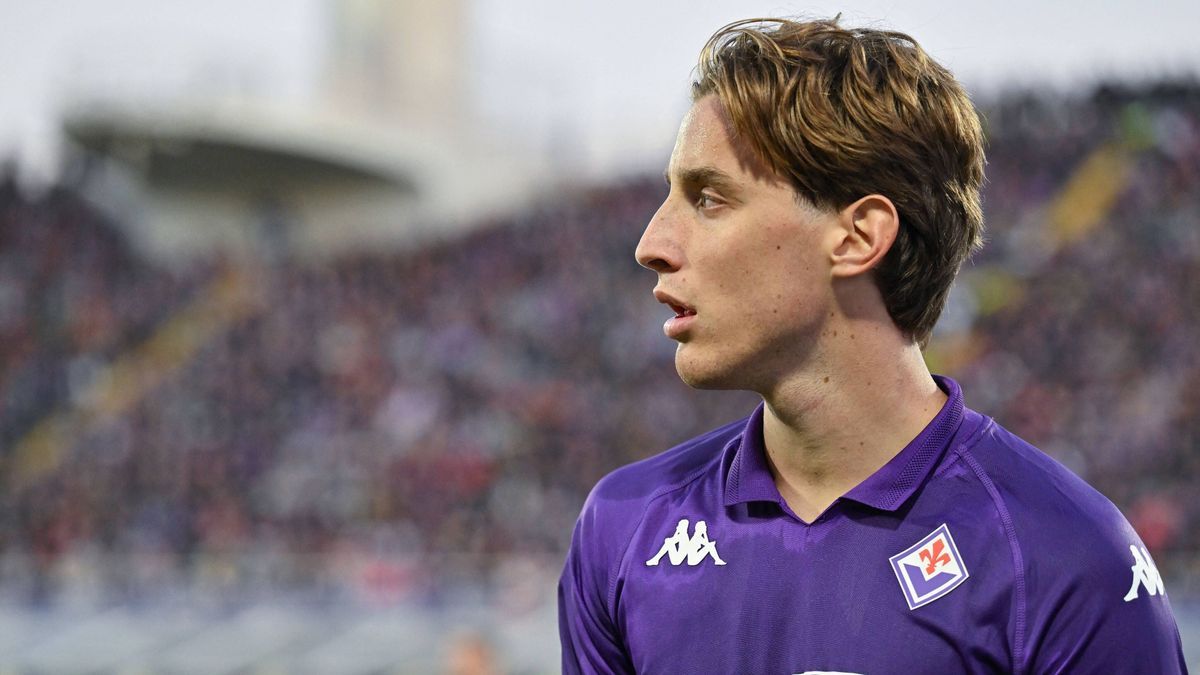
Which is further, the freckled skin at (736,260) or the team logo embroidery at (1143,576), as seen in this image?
the freckled skin at (736,260)

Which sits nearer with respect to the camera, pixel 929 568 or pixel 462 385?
pixel 929 568

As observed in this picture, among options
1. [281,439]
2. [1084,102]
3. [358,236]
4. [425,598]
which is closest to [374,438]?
[281,439]

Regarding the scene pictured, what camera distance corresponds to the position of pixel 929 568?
4.99ft

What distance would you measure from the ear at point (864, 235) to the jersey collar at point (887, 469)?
0.72 feet

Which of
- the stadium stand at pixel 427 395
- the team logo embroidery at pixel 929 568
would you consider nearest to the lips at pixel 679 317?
the team logo embroidery at pixel 929 568

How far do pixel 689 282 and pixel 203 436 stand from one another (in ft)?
52.7

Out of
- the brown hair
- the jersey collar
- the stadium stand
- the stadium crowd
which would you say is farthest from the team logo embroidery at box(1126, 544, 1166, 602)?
the stadium crowd

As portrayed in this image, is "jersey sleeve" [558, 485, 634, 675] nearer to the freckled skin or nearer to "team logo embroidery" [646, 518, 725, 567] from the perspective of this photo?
"team logo embroidery" [646, 518, 725, 567]

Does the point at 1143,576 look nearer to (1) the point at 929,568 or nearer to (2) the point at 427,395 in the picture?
(1) the point at 929,568

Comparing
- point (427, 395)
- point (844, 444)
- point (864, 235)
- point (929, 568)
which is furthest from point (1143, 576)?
point (427, 395)

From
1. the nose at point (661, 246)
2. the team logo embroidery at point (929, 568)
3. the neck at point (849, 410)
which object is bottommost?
the team logo embroidery at point (929, 568)

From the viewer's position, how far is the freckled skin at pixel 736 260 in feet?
5.17

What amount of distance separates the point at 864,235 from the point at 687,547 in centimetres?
44

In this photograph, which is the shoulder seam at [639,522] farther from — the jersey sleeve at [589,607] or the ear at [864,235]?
the ear at [864,235]
